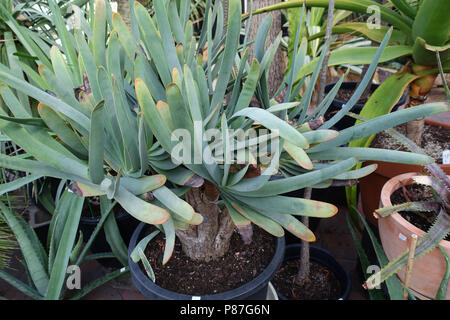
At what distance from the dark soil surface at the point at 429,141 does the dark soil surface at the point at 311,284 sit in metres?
0.45

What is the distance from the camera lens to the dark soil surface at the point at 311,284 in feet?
3.05

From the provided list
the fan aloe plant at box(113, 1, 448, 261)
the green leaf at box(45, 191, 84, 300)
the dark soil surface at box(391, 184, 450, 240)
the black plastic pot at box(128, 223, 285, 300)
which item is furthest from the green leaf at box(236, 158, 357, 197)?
the dark soil surface at box(391, 184, 450, 240)

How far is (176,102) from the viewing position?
0.46 metres

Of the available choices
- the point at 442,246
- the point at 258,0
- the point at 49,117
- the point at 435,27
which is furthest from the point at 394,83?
the point at 49,117

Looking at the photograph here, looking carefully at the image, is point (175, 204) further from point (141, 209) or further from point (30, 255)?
point (30, 255)

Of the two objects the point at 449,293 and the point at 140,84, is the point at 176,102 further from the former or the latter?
the point at 449,293

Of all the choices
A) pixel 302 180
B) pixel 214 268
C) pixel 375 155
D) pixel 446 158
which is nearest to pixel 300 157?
pixel 302 180

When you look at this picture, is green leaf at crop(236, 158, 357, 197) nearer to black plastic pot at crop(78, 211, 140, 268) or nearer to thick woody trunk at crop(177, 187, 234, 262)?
thick woody trunk at crop(177, 187, 234, 262)

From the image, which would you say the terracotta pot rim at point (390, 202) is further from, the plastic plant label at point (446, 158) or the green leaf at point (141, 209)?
the green leaf at point (141, 209)

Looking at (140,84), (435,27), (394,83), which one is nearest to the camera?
(140,84)

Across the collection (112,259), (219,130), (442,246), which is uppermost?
(219,130)

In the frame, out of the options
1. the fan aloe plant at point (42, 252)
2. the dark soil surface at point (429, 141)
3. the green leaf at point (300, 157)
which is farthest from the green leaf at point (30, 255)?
the dark soil surface at point (429, 141)
